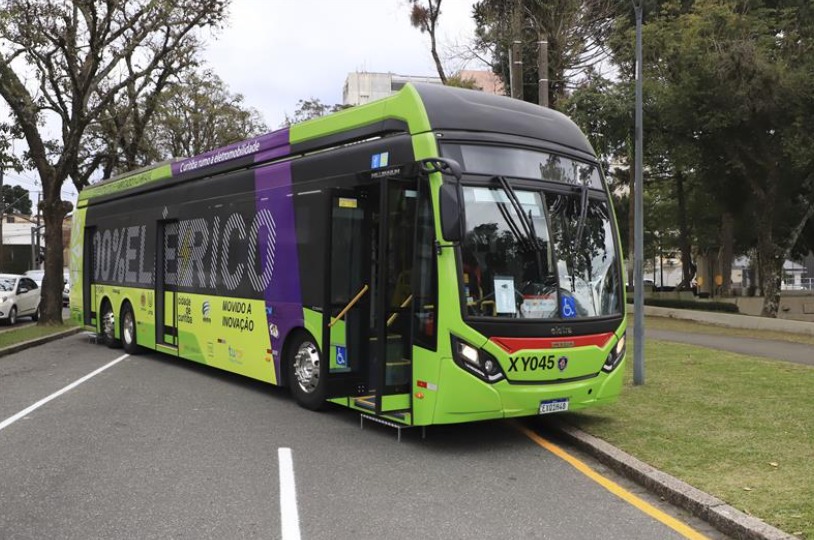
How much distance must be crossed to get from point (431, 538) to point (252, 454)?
2.58 metres

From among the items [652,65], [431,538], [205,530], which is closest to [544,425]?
[431,538]

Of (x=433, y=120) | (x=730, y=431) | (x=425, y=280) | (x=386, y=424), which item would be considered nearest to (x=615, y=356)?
(x=730, y=431)

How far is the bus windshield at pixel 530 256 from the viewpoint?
6539 mm

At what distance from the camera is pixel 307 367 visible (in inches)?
337

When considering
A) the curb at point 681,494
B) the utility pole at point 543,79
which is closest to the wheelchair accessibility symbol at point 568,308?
the curb at point 681,494

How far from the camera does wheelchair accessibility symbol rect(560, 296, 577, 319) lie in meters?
6.78

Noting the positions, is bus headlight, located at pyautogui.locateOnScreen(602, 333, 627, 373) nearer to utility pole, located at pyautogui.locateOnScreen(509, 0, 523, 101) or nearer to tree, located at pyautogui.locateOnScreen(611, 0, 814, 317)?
utility pole, located at pyautogui.locateOnScreen(509, 0, 523, 101)

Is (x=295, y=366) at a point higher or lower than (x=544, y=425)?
higher

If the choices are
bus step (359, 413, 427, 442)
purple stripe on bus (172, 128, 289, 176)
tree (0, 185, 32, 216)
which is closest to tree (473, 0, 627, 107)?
purple stripe on bus (172, 128, 289, 176)

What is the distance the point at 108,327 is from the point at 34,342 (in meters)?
2.59

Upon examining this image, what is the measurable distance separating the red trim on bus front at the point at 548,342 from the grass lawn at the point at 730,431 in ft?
3.13

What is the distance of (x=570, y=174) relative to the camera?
288 inches

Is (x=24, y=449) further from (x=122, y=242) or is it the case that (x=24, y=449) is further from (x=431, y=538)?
(x=122, y=242)

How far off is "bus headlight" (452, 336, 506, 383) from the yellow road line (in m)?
1.12
